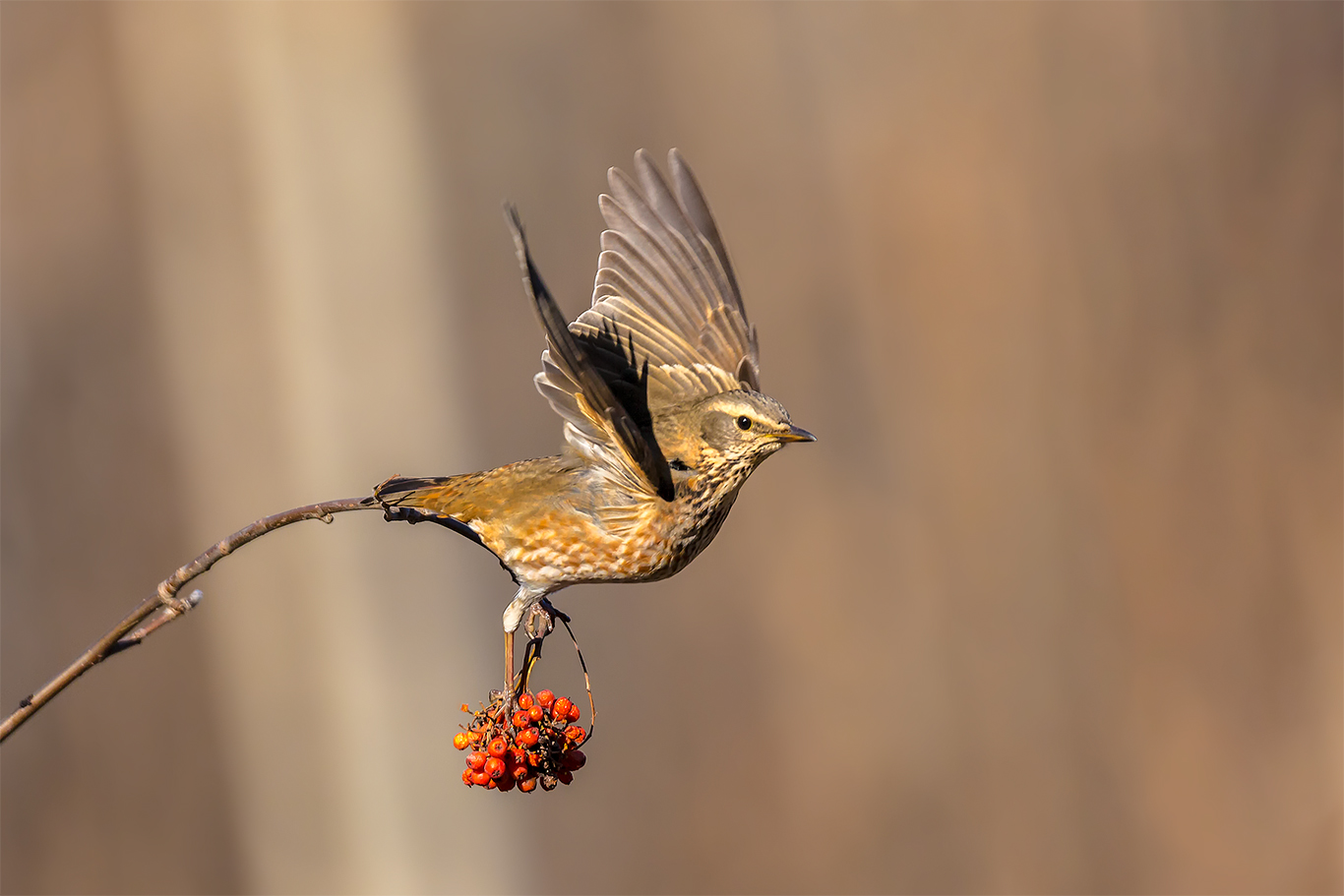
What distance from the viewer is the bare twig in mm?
1623

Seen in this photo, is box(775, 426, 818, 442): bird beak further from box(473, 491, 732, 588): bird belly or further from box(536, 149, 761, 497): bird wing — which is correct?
box(536, 149, 761, 497): bird wing

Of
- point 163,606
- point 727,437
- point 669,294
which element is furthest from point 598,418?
point 163,606

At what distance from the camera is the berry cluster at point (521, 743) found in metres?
2.13

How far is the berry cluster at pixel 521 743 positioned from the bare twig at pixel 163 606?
24.1 inches

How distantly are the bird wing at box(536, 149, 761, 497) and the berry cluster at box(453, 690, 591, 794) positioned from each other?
77 cm

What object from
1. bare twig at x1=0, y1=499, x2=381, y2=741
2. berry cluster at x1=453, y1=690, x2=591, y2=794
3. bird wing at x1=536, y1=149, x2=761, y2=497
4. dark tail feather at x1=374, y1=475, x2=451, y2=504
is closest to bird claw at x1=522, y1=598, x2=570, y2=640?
berry cluster at x1=453, y1=690, x2=591, y2=794

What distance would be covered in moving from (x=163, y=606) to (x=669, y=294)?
4.64 feet

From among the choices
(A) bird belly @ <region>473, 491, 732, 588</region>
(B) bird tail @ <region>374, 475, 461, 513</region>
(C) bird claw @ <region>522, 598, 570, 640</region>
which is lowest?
(C) bird claw @ <region>522, 598, 570, 640</region>

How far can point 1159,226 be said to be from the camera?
16.6 ft

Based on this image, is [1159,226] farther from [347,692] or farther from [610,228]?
[347,692]

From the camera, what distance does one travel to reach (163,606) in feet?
5.77

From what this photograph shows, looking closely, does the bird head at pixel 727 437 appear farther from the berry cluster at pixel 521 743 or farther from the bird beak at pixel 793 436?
the berry cluster at pixel 521 743

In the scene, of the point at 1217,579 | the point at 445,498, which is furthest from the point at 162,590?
the point at 1217,579

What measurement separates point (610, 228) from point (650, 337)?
0.28 meters
